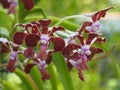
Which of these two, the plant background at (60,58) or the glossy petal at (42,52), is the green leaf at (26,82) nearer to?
the plant background at (60,58)

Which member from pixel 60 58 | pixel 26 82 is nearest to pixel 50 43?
pixel 60 58

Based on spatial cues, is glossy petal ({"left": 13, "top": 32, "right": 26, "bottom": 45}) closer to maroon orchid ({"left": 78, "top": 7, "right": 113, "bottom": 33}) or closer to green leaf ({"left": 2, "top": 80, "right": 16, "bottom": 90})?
maroon orchid ({"left": 78, "top": 7, "right": 113, "bottom": 33})

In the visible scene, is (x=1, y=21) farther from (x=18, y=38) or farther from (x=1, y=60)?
(x=18, y=38)

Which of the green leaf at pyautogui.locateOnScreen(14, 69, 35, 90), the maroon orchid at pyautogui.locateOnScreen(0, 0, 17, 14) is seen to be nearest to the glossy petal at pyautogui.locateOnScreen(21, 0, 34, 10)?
the maroon orchid at pyautogui.locateOnScreen(0, 0, 17, 14)

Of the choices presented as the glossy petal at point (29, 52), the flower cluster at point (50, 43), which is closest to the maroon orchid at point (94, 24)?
the flower cluster at point (50, 43)

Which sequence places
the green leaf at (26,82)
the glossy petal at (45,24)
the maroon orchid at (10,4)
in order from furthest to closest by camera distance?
the green leaf at (26,82)
the maroon orchid at (10,4)
the glossy petal at (45,24)

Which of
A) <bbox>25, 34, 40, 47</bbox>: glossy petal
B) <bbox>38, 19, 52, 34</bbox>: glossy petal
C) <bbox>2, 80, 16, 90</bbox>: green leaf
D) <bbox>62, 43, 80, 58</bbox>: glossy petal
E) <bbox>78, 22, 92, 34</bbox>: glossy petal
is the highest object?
<bbox>38, 19, 52, 34</bbox>: glossy petal
